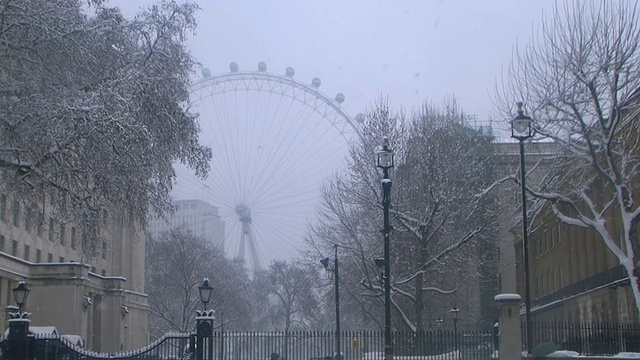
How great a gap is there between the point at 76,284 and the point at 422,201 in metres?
28.6

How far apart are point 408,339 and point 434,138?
35.4 ft

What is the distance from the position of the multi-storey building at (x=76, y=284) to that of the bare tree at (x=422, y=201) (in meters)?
12.5

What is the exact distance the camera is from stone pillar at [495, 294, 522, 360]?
2364 cm

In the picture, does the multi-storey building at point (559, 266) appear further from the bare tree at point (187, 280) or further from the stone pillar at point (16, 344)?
the bare tree at point (187, 280)

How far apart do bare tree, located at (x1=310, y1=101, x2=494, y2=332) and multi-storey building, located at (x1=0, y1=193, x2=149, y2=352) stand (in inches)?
491

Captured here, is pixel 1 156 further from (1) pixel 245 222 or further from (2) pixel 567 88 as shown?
(1) pixel 245 222

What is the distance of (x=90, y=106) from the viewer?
66.4 feet

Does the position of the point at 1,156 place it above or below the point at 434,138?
below

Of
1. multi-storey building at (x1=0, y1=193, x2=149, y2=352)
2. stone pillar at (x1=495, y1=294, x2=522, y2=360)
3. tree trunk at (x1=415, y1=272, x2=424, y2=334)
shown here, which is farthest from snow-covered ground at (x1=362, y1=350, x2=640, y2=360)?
multi-storey building at (x1=0, y1=193, x2=149, y2=352)

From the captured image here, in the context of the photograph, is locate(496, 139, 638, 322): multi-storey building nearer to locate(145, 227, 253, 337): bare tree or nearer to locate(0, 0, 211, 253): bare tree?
locate(0, 0, 211, 253): bare tree

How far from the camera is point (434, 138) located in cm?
4612

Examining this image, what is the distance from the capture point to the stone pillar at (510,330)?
23641 millimetres

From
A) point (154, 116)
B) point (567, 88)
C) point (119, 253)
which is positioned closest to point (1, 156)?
point (154, 116)

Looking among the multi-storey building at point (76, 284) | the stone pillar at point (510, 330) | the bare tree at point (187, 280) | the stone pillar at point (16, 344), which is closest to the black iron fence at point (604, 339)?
the stone pillar at point (510, 330)
